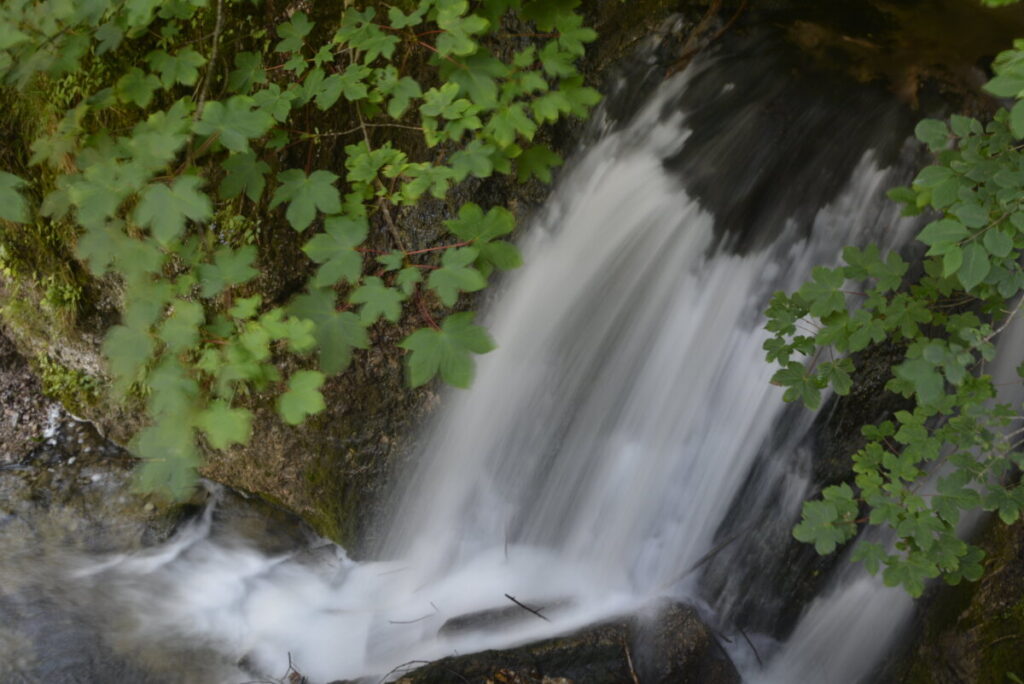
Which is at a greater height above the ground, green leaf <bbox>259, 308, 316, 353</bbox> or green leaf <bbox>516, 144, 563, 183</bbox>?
green leaf <bbox>516, 144, 563, 183</bbox>

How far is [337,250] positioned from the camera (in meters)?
1.76

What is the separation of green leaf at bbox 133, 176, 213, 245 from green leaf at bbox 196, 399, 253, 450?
36 cm

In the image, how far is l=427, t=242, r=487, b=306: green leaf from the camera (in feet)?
5.59

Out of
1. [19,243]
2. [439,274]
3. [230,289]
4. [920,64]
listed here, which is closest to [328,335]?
[439,274]

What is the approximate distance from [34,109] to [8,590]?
5.65 feet

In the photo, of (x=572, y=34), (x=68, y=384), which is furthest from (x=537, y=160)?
(x=68, y=384)

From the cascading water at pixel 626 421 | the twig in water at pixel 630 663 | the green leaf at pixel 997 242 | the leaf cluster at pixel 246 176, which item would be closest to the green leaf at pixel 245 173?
the leaf cluster at pixel 246 176

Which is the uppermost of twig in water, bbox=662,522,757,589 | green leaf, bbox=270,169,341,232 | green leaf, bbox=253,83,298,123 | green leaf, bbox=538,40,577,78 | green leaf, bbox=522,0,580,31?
green leaf, bbox=522,0,580,31

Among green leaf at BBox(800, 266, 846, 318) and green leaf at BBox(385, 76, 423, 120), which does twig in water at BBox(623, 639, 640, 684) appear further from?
green leaf at BBox(385, 76, 423, 120)

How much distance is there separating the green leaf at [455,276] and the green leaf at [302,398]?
32cm

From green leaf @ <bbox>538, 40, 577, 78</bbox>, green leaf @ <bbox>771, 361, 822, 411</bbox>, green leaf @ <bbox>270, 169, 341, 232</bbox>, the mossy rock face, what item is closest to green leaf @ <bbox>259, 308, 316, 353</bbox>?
green leaf @ <bbox>270, 169, 341, 232</bbox>

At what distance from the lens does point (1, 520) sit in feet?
9.96

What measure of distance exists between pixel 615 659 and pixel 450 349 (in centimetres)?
149

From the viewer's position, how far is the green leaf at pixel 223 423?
61.3 inches
